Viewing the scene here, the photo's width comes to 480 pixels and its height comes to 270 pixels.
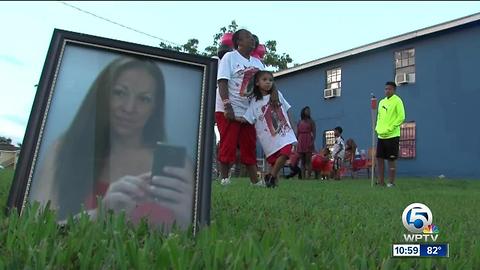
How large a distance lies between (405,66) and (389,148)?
39.2 feet

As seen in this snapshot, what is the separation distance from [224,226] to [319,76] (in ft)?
76.2

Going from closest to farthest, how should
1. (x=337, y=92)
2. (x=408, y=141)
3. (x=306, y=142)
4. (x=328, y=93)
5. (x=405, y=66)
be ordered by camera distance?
(x=306, y=142) → (x=408, y=141) → (x=405, y=66) → (x=337, y=92) → (x=328, y=93)

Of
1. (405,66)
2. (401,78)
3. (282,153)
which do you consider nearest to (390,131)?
(282,153)

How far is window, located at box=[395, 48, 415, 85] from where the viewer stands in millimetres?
20266

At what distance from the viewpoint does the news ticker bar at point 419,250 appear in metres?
1.68

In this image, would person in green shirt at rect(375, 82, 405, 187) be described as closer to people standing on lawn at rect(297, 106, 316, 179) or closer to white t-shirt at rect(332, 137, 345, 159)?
people standing on lawn at rect(297, 106, 316, 179)

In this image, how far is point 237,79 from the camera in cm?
659

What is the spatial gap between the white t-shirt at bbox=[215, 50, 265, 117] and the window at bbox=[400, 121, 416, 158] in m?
14.9

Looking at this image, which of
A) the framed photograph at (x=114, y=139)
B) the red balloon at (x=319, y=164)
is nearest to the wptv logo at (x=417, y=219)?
the framed photograph at (x=114, y=139)

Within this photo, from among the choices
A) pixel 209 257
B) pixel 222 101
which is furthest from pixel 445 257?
pixel 222 101

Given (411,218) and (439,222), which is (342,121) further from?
(411,218)

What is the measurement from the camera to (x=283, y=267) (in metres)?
1.46

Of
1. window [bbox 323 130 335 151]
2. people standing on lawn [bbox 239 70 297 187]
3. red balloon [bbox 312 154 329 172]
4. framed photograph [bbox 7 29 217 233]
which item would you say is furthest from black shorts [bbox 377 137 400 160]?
window [bbox 323 130 335 151]

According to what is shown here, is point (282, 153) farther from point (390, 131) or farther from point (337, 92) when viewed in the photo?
point (337, 92)
